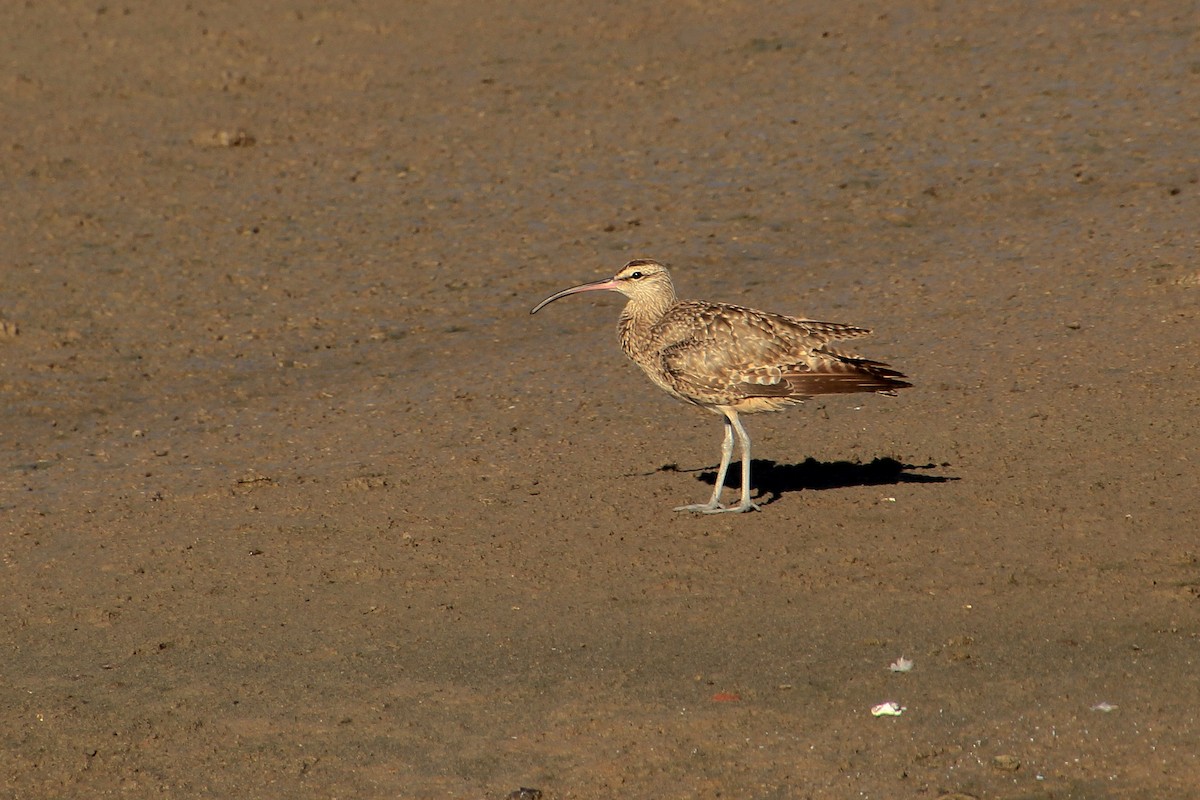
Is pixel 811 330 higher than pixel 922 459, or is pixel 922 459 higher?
pixel 811 330

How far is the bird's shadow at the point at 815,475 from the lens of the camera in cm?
936

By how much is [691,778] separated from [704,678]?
0.84 meters

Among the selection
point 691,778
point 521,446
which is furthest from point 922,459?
point 691,778

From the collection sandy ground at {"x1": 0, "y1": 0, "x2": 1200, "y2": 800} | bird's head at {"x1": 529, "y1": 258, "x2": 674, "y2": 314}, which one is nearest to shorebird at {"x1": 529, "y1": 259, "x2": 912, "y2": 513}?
bird's head at {"x1": 529, "y1": 258, "x2": 674, "y2": 314}

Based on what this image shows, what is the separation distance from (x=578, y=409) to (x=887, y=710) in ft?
15.0

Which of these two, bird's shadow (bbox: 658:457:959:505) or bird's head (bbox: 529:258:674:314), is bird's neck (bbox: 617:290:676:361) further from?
bird's shadow (bbox: 658:457:959:505)

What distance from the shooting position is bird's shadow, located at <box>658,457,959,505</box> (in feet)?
30.7

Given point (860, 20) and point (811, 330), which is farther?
point (860, 20)

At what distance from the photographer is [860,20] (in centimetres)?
1892

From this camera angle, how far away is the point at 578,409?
1093 centimetres

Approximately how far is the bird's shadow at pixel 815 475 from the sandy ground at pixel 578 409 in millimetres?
42

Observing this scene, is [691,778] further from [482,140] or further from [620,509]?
[482,140]

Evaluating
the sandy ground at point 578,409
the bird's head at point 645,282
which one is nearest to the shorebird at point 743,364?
the bird's head at point 645,282

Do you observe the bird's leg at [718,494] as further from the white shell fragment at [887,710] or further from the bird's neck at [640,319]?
the white shell fragment at [887,710]
